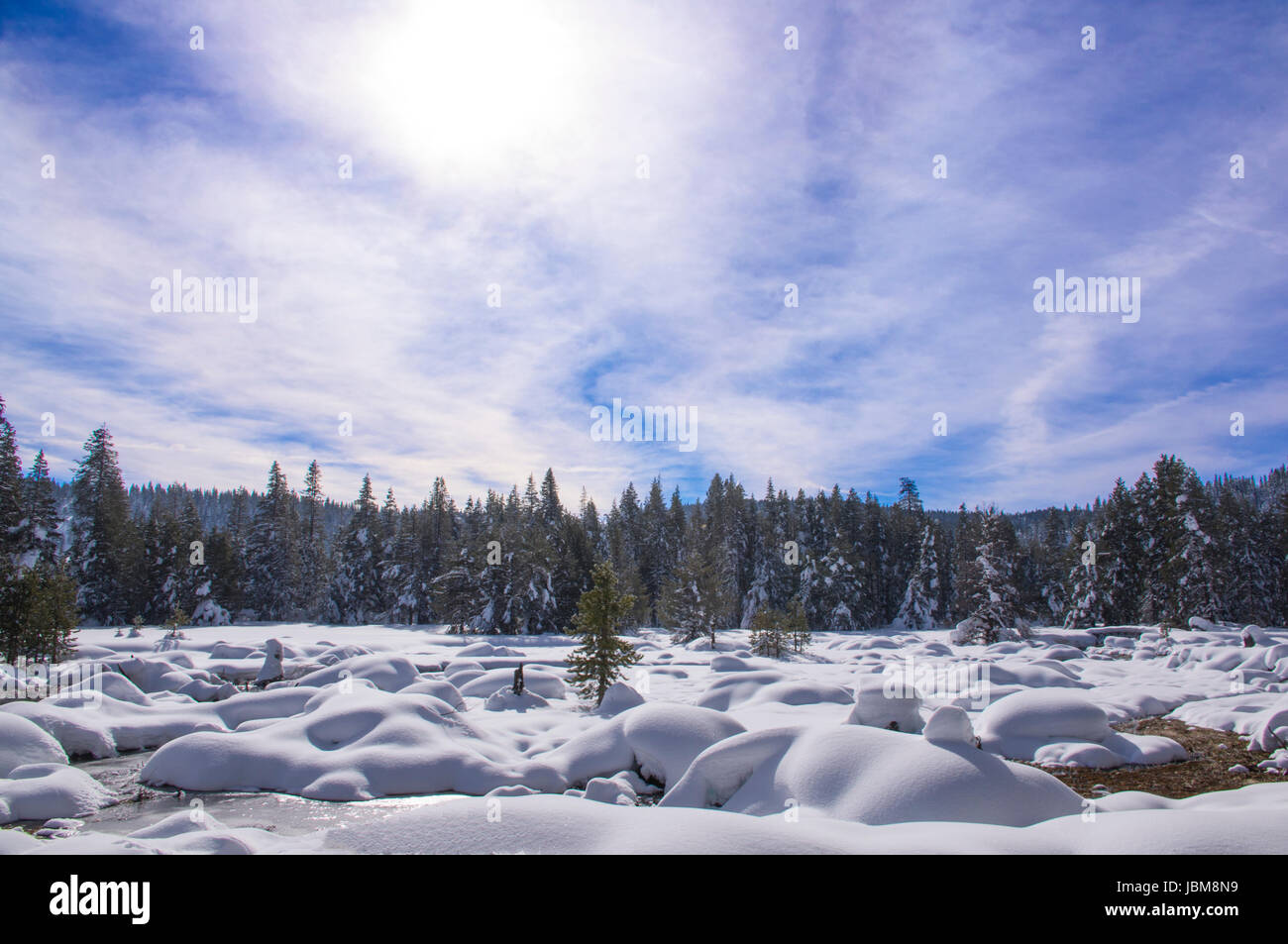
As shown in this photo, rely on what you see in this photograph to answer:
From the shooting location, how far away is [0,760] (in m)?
11.4

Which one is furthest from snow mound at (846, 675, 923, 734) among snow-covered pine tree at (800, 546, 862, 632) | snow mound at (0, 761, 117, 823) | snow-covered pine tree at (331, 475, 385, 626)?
snow-covered pine tree at (331, 475, 385, 626)

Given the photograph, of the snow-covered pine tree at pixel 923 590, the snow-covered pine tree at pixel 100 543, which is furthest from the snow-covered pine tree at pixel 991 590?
the snow-covered pine tree at pixel 100 543

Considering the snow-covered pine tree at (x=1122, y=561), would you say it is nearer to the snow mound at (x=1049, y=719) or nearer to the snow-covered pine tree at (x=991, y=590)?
the snow-covered pine tree at (x=991, y=590)

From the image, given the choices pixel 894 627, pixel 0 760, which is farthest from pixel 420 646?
pixel 894 627

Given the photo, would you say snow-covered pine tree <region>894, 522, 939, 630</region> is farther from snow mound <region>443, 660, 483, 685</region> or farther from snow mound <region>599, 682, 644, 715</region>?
snow mound <region>599, 682, 644, 715</region>

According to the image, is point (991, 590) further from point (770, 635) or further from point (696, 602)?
point (696, 602)

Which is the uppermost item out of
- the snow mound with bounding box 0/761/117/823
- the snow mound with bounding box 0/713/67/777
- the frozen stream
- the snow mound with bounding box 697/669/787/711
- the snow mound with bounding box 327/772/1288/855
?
the snow mound with bounding box 327/772/1288/855

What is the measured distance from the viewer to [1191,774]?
12.8 metres

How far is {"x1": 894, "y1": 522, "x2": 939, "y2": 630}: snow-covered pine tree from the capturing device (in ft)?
207

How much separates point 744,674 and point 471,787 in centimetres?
1190

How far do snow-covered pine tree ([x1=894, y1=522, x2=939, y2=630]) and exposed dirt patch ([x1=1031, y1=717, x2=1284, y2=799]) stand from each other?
49409mm

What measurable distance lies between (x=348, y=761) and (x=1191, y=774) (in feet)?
58.0
